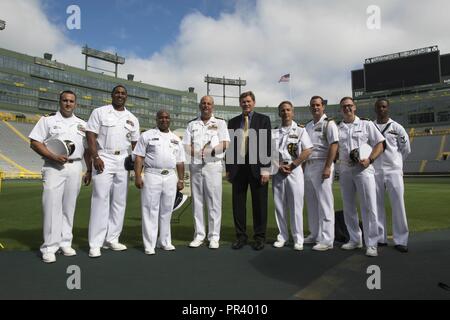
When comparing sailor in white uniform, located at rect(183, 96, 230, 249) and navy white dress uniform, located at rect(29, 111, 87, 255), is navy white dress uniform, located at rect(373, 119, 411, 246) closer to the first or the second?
sailor in white uniform, located at rect(183, 96, 230, 249)

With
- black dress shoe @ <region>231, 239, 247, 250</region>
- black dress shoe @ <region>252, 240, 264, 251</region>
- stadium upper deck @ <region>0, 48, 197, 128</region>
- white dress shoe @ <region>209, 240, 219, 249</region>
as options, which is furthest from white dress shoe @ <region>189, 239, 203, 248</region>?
stadium upper deck @ <region>0, 48, 197, 128</region>

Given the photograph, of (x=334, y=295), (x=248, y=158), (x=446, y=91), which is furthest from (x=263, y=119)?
(x=446, y=91)

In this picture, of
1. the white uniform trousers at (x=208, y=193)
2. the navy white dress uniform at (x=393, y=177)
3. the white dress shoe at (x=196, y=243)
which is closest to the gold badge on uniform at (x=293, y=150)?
the white uniform trousers at (x=208, y=193)

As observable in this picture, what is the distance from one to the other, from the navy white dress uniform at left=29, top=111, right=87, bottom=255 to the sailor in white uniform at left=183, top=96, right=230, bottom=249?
160cm

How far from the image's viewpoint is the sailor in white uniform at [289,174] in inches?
198

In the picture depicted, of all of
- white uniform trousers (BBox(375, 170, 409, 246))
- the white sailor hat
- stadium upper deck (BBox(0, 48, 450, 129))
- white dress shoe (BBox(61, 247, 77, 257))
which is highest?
stadium upper deck (BBox(0, 48, 450, 129))

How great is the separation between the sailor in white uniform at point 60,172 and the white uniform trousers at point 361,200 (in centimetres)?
391

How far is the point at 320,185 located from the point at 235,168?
51.5 inches

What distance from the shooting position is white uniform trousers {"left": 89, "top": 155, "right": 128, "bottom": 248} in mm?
4746

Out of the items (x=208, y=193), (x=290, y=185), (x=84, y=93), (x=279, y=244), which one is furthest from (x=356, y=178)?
(x=84, y=93)

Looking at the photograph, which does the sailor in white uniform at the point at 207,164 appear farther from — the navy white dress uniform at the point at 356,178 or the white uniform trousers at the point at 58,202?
the navy white dress uniform at the point at 356,178

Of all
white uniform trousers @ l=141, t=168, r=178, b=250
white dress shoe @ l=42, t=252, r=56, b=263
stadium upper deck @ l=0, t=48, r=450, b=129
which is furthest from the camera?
stadium upper deck @ l=0, t=48, r=450, b=129

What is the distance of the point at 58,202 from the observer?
453 centimetres
